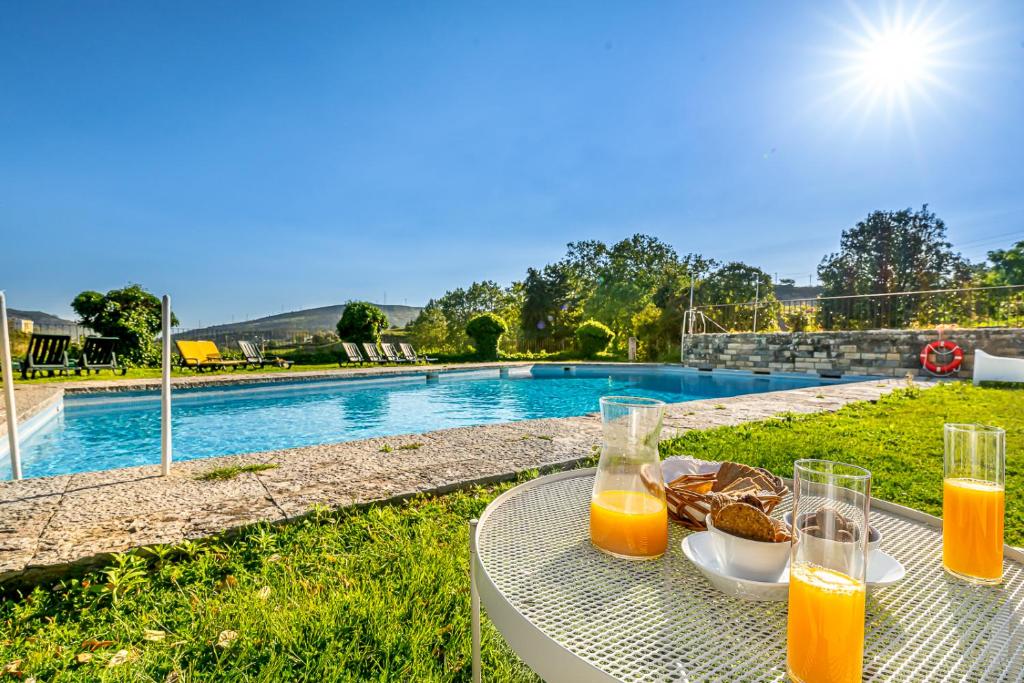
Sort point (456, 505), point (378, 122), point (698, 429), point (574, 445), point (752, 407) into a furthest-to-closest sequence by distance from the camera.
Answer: point (378, 122)
point (752, 407)
point (698, 429)
point (574, 445)
point (456, 505)

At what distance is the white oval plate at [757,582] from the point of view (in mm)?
694

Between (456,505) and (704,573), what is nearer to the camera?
(704,573)

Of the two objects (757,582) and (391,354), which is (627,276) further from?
(757,582)

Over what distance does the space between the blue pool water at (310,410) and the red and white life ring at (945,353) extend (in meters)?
2.09

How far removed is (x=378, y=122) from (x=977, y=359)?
1555 centimetres

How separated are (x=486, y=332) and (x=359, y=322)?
15.5 ft

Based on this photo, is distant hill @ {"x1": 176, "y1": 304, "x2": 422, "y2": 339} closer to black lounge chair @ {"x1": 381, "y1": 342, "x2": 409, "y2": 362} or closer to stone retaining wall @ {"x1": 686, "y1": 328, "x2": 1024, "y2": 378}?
black lounge chair @ {"x1": 381, "y1": 342, "x2": 409, "y2": 362}

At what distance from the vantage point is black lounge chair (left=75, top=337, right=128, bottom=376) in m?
10.4

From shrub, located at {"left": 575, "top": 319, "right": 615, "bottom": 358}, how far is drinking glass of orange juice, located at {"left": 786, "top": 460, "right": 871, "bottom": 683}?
17.7m

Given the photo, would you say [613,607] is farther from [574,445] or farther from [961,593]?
[574,445]

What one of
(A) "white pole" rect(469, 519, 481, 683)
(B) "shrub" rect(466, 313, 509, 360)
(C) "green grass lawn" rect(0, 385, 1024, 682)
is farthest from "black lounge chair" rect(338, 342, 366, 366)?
(A) "white pole" rect(469, 519, 481, 683)

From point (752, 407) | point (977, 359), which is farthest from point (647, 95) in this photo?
point (752, 407)

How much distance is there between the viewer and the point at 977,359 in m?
7.90

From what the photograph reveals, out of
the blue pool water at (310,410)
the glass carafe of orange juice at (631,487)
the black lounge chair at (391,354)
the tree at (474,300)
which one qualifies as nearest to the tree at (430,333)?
the tree at (474,300)
